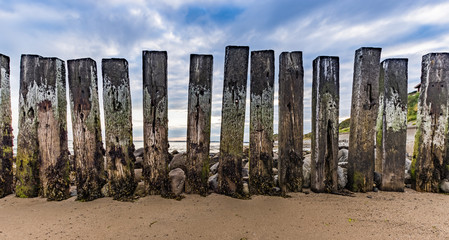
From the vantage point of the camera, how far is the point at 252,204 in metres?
3.25

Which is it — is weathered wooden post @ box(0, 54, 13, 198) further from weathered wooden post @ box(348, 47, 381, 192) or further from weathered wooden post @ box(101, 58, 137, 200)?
weathered wooden post @ box(348, 47, 381, 192)

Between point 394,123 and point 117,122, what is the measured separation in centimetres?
430

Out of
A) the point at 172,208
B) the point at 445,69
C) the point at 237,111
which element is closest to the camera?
the point at 172,208

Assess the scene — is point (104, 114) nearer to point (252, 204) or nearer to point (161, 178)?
point (161, 178)

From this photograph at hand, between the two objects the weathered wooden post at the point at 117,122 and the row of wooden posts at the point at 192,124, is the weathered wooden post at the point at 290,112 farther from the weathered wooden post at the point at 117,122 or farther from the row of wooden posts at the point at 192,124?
the weathered wooden post at the point at 117,122

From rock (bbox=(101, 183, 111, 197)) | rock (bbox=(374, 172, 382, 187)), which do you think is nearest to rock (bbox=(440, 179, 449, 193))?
rock (bbox=(374, 172, 382, 187))

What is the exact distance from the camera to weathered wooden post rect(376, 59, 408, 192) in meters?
3.80

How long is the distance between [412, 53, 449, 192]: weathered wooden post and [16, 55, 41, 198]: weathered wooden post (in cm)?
608

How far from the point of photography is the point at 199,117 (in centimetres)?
347

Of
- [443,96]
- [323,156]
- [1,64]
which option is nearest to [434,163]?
[443,96]

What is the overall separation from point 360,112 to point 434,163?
1586mm

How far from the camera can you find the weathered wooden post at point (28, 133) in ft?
11.7

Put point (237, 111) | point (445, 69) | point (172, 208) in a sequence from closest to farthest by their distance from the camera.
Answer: point (172, 208) → point (237, 111) → point (445, 69)

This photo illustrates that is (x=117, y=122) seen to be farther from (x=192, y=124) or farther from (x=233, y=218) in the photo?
(x=233, y=218)
